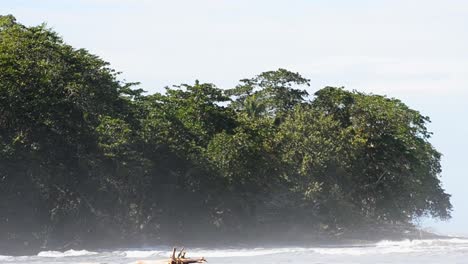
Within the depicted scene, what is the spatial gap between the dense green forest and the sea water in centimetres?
324

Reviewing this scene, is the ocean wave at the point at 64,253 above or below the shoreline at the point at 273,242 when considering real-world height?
below

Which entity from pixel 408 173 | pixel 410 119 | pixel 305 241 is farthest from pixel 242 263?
pixel 410 119

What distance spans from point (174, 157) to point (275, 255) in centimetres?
1136

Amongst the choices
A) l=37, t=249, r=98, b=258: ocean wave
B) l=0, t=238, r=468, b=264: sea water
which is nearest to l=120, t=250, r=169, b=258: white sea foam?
l=0, t=238, r=468, b=264: sea water

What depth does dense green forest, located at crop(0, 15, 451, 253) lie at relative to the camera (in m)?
39.6

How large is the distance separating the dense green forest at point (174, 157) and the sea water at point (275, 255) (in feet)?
10.6

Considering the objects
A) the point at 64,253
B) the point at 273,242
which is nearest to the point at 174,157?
the point at 273,242

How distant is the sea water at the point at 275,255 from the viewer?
106 ft

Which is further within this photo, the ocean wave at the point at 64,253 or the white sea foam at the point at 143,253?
the ocean wave at the point at 64,253

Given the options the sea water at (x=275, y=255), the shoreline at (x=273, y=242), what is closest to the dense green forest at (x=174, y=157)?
the shoreline at (x=273, y=242)

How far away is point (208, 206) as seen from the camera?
1799 inches

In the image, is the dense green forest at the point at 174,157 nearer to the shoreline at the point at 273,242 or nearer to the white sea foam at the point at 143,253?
the shoreline at the point at 273,242

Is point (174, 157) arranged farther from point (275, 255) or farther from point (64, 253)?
point (275, 255)

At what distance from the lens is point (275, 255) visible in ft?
115
